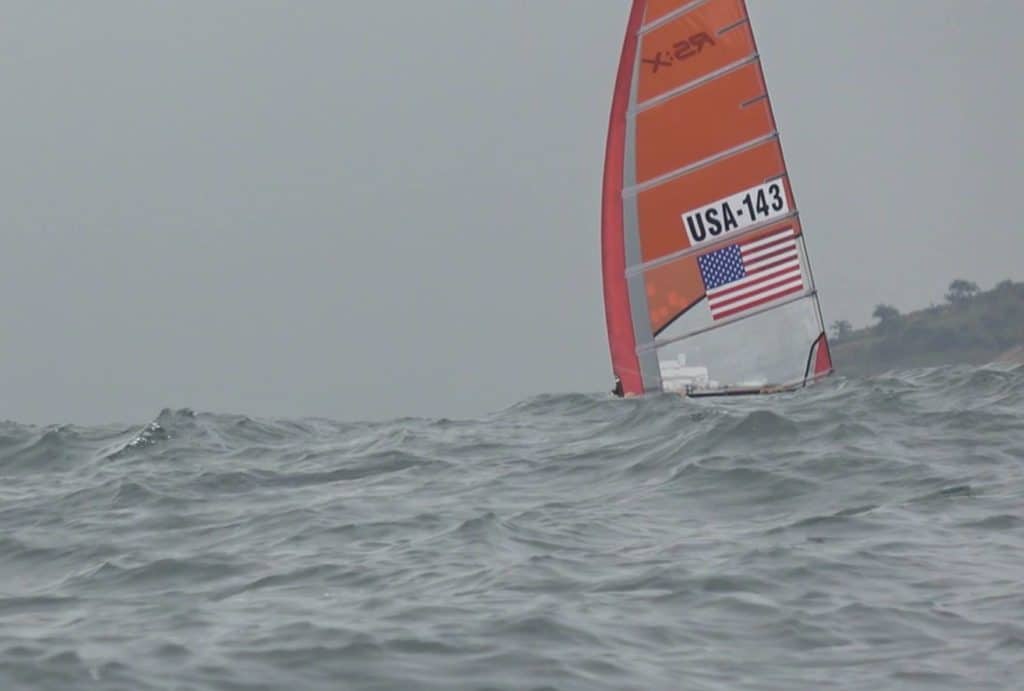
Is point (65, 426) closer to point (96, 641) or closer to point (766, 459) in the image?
point (766, 459)

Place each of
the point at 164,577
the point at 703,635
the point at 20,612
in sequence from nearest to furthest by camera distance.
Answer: the point at 703,635, the point at 20,612, the point at 164,577

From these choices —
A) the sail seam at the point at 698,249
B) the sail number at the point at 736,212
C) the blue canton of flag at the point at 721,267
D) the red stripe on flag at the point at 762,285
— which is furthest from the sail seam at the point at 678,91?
the red stripe on flag at the point at 762,285

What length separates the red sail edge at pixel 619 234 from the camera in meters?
18.4

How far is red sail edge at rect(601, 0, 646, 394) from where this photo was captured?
1839 centimetres

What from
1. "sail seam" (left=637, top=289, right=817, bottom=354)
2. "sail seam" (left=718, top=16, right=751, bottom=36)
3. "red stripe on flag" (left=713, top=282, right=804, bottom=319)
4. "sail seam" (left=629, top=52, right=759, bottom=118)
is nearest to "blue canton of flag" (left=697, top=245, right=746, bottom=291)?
"red stripe on flag" (left=713, top=282, right=804, bottom=319)

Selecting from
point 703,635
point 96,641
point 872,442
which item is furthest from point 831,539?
point 96,641

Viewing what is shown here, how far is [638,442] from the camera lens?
46.1 feet

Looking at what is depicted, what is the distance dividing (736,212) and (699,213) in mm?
443

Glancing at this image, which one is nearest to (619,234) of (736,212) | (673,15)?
(736,212)

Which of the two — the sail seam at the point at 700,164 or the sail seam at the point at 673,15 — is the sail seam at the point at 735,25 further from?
the sail seam at the point at 700,164

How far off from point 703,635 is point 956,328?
141 feet

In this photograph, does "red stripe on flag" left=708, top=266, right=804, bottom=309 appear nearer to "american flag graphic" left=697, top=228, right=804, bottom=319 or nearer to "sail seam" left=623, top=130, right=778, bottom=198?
"american flag graphic" left=697, top=228, right=804, bottom=319

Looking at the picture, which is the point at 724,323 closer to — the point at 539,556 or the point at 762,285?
the point at 762,285

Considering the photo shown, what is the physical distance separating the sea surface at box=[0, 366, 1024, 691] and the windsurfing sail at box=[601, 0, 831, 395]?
10.2ft
